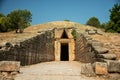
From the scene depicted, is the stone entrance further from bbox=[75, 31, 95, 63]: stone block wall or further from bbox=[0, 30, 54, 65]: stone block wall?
bbox=[0, 30, 54, 65]: stone block wall

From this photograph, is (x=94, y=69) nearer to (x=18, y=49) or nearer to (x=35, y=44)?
(x=18, y=49)

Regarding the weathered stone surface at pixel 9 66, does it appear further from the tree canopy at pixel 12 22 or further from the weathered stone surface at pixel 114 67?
the tree canopy at pixel 12 22

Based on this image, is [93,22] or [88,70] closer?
[88,70]

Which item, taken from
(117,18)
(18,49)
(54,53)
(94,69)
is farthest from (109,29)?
(94,69)

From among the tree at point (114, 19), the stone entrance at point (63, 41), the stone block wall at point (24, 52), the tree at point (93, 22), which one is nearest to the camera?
the stone block wall at point (24, 52)

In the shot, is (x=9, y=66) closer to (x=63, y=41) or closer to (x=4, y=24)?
(x=63, y=41)

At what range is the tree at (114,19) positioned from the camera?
2452cm

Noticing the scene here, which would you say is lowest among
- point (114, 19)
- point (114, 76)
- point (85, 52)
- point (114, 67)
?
point (114, 76)

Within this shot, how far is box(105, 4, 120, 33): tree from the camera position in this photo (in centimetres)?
2452

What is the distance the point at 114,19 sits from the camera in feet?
82.0

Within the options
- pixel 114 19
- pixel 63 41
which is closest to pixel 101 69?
pixel 63 41

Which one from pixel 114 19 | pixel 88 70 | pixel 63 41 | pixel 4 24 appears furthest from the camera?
pixel 4 24

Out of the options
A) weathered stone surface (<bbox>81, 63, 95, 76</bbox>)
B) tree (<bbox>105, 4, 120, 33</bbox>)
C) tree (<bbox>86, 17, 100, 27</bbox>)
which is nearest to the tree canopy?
tree (<bbox>105, 4, 120, 33</bbox>)

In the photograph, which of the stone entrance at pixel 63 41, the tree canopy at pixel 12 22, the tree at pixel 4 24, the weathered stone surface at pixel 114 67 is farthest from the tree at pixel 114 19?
the weathered stone surface at pixel 114 67
